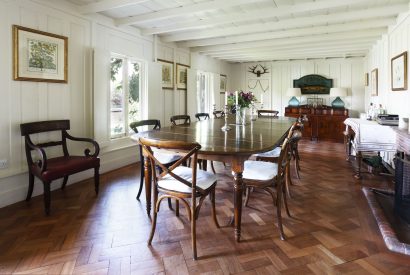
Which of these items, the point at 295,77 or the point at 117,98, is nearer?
the point at 117,98

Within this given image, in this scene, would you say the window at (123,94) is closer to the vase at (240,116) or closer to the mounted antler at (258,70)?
the vase at (240,116)

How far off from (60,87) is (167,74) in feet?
8.43

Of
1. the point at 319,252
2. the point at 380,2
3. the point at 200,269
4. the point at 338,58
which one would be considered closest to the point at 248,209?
the point at 319,252

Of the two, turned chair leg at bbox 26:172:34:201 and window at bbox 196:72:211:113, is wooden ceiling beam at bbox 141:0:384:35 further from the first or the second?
turned chair leg at bbox 26:172:34:201

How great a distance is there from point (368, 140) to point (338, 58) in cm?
491

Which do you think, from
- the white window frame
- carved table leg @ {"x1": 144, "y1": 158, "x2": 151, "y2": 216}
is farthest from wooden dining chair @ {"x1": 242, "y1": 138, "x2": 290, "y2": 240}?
the white window frame

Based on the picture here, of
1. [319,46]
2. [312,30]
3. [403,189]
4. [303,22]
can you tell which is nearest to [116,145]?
[303,22]

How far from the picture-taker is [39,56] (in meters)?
3.28

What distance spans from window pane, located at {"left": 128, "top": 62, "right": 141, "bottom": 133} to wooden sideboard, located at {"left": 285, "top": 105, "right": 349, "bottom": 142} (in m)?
4.42

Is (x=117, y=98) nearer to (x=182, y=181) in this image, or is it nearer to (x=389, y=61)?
(x=182, y=181)

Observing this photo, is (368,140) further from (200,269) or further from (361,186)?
(200,269)

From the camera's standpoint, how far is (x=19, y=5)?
3061 millimetres

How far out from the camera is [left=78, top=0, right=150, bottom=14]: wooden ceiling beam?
10.9 ft

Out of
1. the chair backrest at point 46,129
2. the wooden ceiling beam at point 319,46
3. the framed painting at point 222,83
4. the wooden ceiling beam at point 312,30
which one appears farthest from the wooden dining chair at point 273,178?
the framed painting at point 222,83
